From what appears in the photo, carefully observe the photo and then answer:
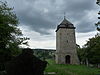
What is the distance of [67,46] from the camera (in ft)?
206

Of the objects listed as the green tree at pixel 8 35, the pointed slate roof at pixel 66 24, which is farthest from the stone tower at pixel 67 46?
the green tree at pixel 8 35

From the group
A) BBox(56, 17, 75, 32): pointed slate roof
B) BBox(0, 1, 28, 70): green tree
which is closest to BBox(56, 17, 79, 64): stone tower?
BBox(56, 17, 75, 32): pointed slate roof

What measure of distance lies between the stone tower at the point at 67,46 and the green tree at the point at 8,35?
136 ft

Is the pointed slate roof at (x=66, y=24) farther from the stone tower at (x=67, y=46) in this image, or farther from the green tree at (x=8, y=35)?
the green tree at (x=8, y=35)

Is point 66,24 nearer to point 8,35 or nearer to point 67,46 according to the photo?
point 67,46

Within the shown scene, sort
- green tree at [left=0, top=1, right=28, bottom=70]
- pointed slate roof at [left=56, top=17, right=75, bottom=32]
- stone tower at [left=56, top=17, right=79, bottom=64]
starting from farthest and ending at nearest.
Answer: pointed slate roof at [left=56, top=17, right=75, bottom=32]
stone tower at [left=56, top=17, right=79, bottom=64]
green tree at [left=0, top=1, right=28, bottom=70]

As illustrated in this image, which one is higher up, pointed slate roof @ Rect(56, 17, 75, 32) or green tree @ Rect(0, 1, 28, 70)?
pointed slate roof @ Rect(56, 17, 75, 32)

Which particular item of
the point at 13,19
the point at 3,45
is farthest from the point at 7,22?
the point at 3,45

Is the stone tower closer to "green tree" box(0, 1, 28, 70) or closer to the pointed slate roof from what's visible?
the pointed slate roof

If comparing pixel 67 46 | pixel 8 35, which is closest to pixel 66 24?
pixel 67 46

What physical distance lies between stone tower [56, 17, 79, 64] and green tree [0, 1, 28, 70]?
41.5m

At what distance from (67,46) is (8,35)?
45.5m

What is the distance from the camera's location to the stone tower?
61844 millimetres

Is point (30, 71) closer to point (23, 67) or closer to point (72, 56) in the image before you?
point (23, 67)
